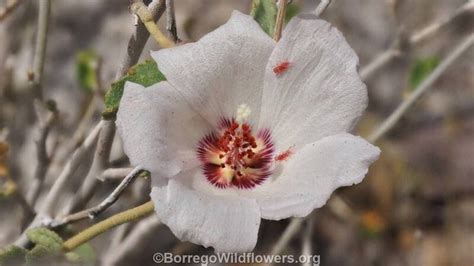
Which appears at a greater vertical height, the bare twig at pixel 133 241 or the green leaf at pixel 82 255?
the green leaf at pixel 82 255

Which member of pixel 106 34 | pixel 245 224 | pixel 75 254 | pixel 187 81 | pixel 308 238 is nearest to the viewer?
pixel 245 224

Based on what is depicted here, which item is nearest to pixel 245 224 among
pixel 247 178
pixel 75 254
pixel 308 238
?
pixel 247 178

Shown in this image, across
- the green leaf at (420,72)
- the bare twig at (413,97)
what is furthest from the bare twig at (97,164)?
the green leaf at (420,72)

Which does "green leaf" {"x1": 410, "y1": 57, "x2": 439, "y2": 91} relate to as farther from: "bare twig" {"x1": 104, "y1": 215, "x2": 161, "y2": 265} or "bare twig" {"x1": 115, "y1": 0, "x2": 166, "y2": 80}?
"bare twig" {"x1": 115, "y1": 0, "x2": 166, "y2": 80}

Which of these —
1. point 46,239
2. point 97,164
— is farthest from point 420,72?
point 46,239

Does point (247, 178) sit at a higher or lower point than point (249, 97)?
lower

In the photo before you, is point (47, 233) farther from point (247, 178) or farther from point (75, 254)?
point (247, 178)

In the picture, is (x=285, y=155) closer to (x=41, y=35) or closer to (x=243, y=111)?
(x=243, y=111)

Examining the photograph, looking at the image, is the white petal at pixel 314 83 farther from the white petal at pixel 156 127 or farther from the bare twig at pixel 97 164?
the bare twig at pixel 97 164
